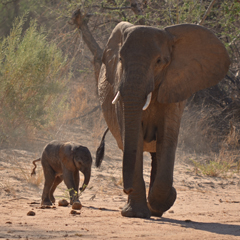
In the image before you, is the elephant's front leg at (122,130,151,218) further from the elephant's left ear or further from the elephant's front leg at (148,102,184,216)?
the elephant's left ear

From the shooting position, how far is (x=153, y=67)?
4.64 meters

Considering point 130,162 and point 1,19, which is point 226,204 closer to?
point 130,162

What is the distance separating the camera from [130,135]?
4.53 meters

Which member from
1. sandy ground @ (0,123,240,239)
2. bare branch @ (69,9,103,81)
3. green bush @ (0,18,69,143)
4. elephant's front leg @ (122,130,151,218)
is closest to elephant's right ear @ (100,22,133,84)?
elephant's front leg @ (122,130,151,218)

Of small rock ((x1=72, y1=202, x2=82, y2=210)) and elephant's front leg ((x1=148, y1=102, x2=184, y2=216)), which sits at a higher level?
elephant's front leg ((x1=148, y1=102, x2=184, y2=216))

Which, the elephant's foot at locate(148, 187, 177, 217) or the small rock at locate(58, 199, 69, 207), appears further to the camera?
the small rock at locate(58, 199, 69, 207)

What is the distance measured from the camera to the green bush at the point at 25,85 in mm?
8906

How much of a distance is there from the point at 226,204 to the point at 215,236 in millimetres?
2885

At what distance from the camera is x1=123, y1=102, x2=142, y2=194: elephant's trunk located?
4434 millimetres

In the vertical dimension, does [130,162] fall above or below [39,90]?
below

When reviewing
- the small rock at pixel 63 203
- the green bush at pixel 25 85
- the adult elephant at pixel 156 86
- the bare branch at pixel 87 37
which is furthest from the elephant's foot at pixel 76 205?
the bare branch at pixel 87 37

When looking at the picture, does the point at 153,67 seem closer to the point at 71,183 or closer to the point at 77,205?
the point at 77,205

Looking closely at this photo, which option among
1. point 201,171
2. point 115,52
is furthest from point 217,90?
point 115,52

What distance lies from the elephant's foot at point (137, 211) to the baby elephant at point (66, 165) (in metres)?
0.96
